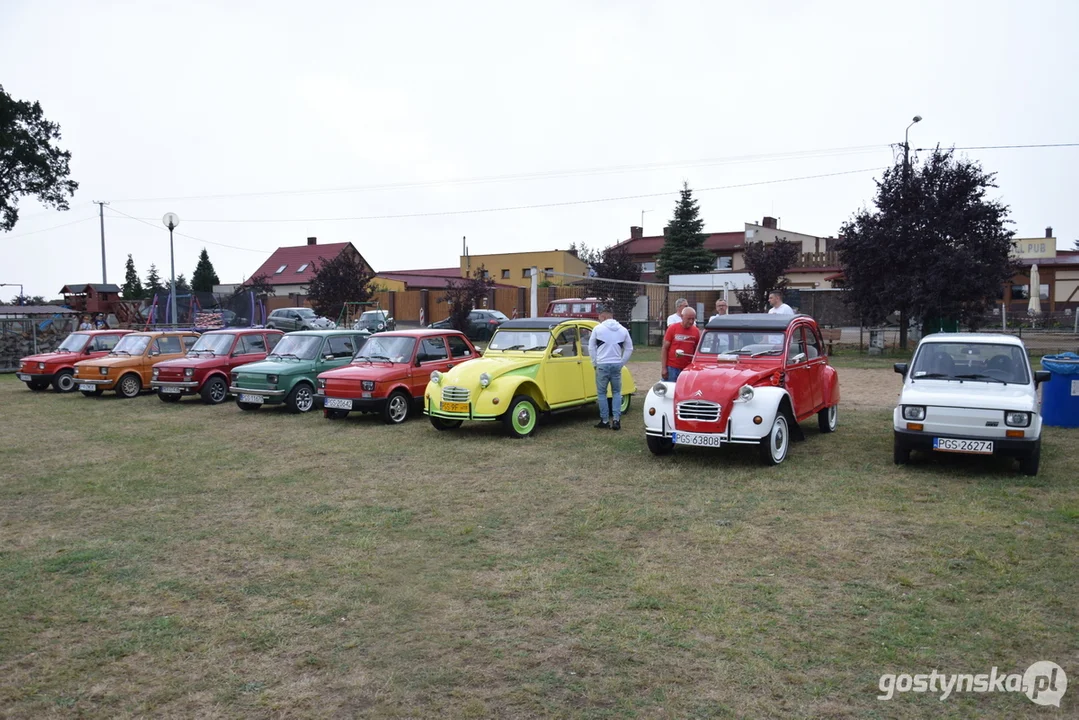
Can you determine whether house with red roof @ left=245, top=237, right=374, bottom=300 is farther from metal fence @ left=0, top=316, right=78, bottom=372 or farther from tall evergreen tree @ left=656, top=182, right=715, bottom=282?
metal fence @ left=0, top=316, right=78, bottom=372

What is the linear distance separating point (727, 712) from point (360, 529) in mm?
3978

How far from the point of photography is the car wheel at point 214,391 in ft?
51.9

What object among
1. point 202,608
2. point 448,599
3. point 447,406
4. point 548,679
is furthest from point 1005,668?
point 447,406

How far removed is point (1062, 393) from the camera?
37.5 feet

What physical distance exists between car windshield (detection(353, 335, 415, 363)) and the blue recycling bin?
9803mm

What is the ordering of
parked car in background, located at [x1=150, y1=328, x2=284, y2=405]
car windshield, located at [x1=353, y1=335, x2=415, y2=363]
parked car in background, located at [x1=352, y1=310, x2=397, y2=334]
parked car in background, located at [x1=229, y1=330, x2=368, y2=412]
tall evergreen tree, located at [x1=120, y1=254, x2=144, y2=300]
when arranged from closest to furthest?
1. car windshield, located at [x1=353, y1=335, x2=415, y2=363]
2. parked car in background, located at [x1=229, y1=330, x2=368, y2=412]
3. parked car in background, located at [x1=150, y1=328, x2=284, y2=405]
4. parked car in background, located at [x1=352, y1=310, x2=397, y2=334]
5. tall evergreen tree, located at [x1=120, y1=254, x2=144, y2=300]

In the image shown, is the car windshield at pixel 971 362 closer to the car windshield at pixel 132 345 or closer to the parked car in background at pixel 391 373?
the parked car in background at pixel 391 373

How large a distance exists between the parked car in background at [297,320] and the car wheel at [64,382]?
52.6ft

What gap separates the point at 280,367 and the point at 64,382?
7.90m

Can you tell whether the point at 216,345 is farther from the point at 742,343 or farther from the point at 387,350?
the point at 742,343

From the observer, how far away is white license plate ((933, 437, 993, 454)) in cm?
817

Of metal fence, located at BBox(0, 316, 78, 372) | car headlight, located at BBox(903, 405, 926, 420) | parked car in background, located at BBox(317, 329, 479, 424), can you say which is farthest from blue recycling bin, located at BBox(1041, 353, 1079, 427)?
metal fence, located at BBox(0, 316, 78, 372)

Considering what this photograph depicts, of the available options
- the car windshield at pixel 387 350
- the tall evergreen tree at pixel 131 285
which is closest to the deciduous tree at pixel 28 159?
the tall evergreen tree at pixel 131 285

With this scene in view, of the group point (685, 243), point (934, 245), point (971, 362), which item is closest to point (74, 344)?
point (971, 362)
